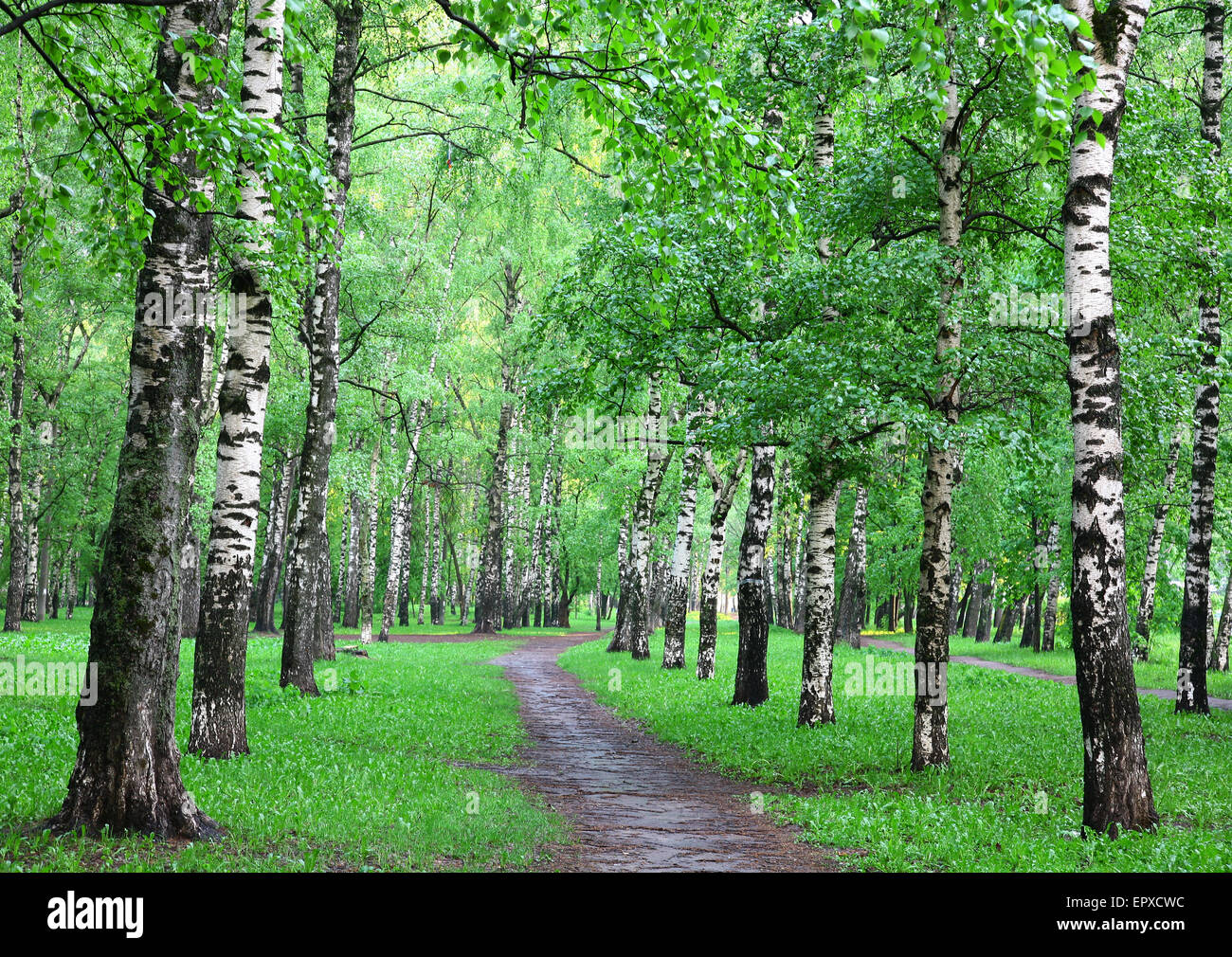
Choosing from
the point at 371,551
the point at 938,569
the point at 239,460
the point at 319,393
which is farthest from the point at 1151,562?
the point at 371,551

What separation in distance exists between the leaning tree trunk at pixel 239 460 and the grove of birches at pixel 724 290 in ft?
0.14

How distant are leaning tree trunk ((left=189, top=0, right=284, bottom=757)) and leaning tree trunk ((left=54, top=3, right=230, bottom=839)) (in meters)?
2.32

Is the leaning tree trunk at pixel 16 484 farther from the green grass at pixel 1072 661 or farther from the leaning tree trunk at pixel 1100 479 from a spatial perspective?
the green grass at pixel 1072 661

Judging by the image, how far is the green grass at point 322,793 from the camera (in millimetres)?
5391

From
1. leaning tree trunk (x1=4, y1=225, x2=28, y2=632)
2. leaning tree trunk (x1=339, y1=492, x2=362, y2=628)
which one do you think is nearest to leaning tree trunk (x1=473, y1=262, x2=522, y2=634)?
leaning tree trunk (x1=339, y1=492, x2=362, y2=628)

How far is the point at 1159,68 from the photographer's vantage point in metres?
20.0

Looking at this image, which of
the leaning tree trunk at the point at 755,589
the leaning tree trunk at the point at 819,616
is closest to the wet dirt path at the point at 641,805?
the leaning tree trunk at the point at 819,616

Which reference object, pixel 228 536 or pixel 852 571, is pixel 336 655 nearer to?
pixel 228 536

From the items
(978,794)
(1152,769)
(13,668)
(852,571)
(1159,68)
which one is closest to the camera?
(978,794)

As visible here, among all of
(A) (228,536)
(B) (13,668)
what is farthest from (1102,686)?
(B) (13,668)

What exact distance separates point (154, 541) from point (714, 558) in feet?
46.9

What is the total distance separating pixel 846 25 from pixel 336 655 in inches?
850

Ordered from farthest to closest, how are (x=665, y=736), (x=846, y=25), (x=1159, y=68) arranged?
(x=1159, y=68), (x=665, y=736), (x=846, y=25)

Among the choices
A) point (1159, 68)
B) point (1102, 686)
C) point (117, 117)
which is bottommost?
point (1102, 686)
